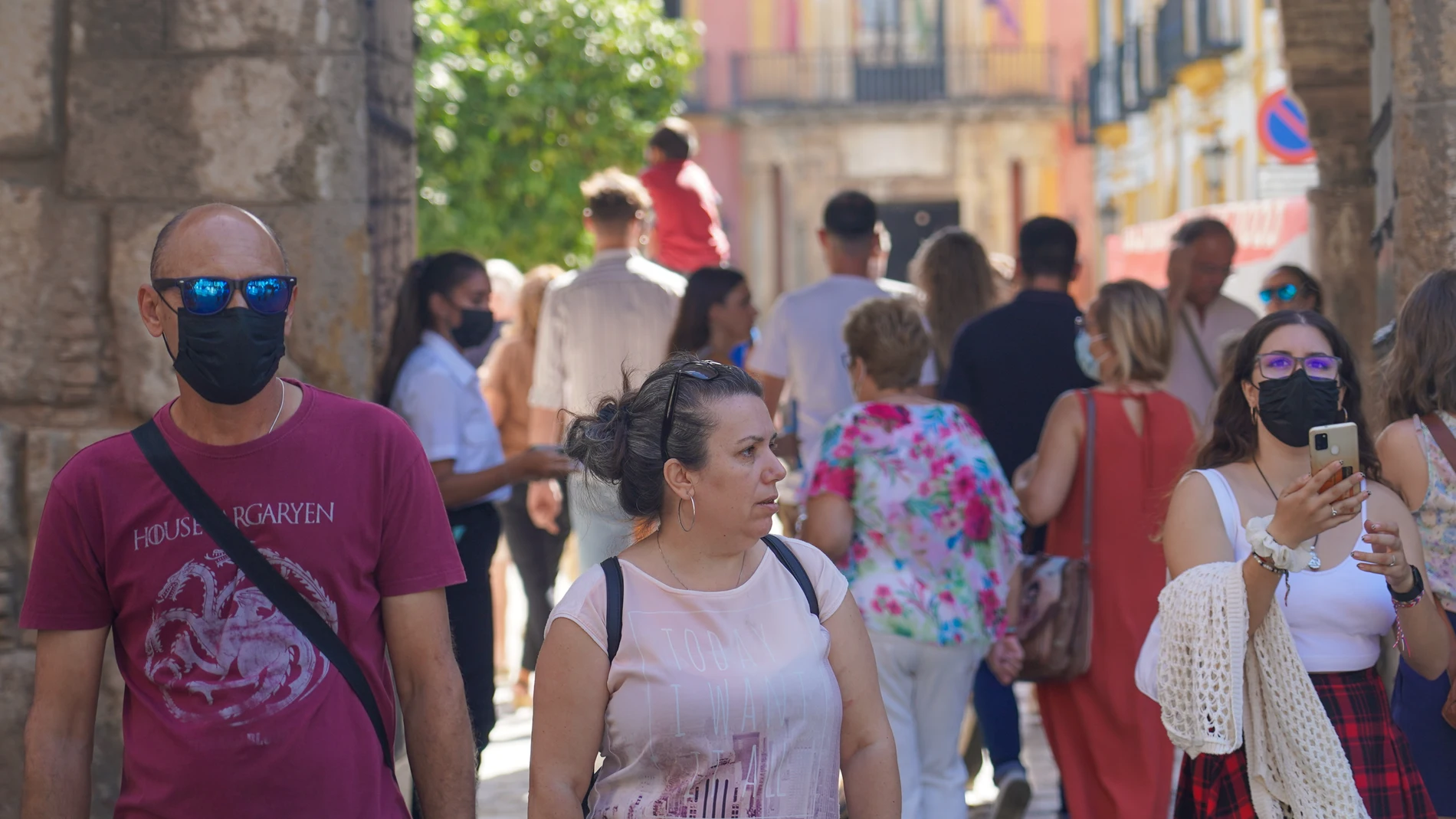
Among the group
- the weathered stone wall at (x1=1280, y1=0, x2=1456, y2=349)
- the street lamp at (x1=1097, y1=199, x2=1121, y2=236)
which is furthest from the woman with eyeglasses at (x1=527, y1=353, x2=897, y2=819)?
the street lamp at (x1=1097, y1=199, x2=1121, y2=236)

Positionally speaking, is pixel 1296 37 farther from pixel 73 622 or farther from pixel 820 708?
pixel 73 622

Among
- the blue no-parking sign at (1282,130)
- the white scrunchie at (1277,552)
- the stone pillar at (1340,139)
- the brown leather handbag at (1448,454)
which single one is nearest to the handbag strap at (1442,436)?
Result: the brown leather handbag at (1448,454)

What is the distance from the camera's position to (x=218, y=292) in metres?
2.72

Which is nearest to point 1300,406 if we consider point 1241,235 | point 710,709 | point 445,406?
point 710,709

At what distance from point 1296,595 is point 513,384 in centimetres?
461

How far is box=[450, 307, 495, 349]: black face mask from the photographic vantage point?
4883mm

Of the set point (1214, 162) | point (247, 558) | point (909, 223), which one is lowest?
point (247, 558)

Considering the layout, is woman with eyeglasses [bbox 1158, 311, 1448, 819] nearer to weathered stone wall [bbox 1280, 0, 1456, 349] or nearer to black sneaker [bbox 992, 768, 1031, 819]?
weathered stone wall [bbox 1280, 0, 1456, 349]

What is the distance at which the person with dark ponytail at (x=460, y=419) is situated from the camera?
467 centimetres

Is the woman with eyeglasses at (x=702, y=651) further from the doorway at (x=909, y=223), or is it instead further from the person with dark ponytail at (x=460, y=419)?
the doorway at (x=909, y=223)

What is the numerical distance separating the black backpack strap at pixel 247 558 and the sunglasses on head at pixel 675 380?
23.6 inches

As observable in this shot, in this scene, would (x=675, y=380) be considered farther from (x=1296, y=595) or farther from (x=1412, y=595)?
(x=1412, y=595)

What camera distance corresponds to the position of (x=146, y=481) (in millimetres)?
2703

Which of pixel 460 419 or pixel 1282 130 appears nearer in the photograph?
pixel 460 419
